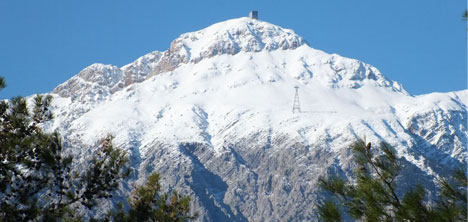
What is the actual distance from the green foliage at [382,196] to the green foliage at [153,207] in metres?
9.58

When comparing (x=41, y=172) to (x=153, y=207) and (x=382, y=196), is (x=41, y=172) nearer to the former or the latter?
(x=153, y=207)

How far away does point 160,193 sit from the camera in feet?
97.2

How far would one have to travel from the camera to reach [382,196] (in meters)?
16.1

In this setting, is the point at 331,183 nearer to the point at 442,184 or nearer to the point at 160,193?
the point at 442,184

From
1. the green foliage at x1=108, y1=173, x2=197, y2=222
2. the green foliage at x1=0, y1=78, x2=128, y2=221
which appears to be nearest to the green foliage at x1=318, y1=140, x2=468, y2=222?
the green foliage at x1=0, y1=78, x2=128, y2=221

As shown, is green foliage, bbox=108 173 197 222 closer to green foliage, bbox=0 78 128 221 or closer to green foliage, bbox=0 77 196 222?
green foliage, bbox=0 77 196 222

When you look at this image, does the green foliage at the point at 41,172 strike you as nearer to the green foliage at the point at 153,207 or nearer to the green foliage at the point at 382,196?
the green foliage at the point at 153,207

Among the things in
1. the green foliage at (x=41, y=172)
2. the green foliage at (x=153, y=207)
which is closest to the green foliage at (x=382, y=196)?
the green foliage at (x=41, y=172)

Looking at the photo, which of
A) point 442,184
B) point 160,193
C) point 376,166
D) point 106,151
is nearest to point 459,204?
point 442,184

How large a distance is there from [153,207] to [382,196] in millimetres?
11481

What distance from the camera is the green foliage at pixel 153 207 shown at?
83.0 ft

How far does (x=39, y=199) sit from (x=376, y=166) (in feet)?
35.0

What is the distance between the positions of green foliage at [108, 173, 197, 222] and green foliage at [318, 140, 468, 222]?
9.58 m

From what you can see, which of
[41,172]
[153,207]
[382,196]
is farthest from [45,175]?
[382,196]
